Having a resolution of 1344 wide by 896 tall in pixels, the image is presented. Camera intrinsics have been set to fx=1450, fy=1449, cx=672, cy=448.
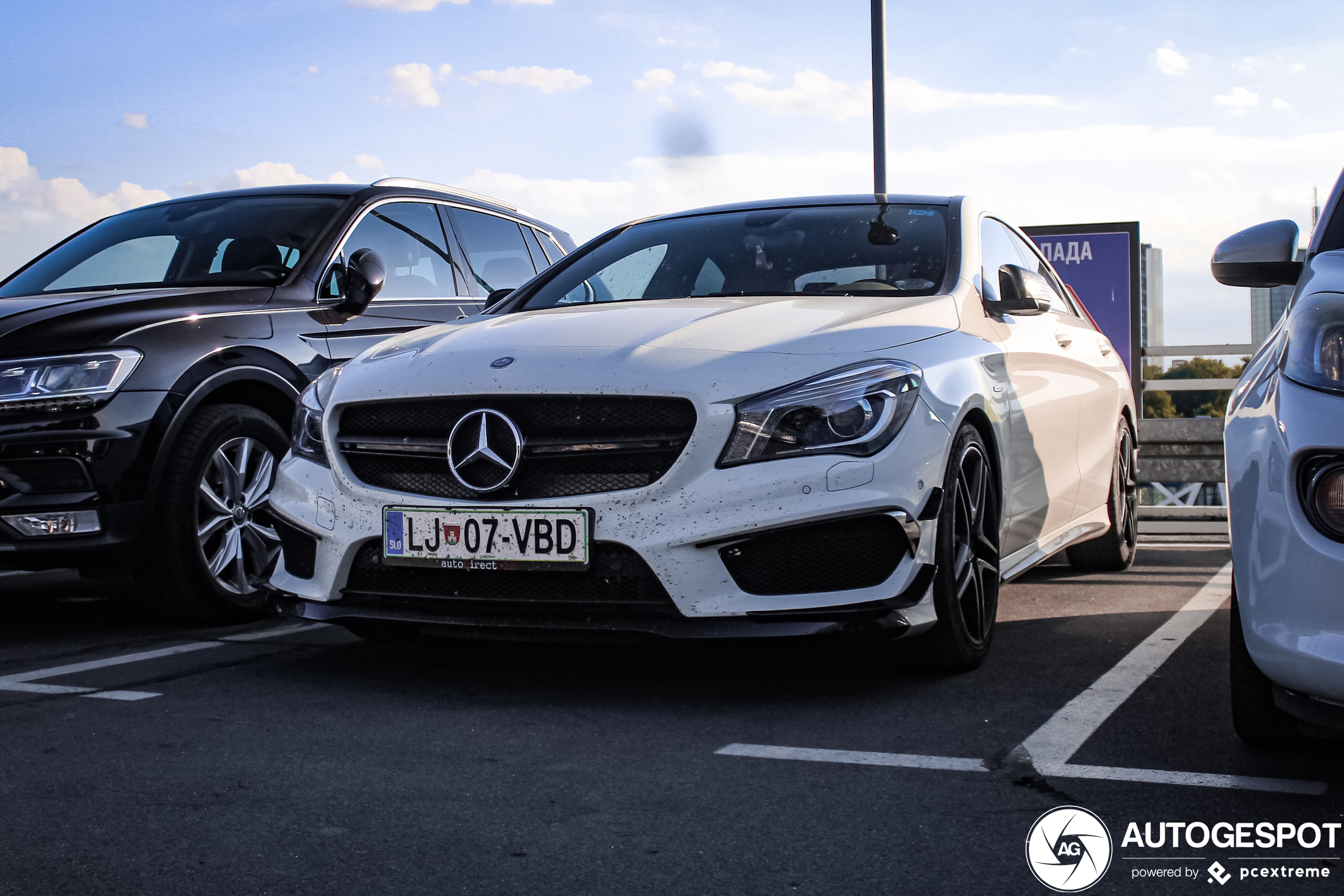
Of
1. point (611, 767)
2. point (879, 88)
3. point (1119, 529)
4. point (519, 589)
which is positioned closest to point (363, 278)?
point (519, 589)

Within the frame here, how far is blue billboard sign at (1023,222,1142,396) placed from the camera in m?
13.8

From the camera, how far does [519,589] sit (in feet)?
12.6

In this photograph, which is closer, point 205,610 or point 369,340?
point 205,610

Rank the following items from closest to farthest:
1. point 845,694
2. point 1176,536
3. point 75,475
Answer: point 845,694 → point 75,475 → point 1176,536

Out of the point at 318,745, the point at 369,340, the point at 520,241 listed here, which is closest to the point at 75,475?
the point at 369,340

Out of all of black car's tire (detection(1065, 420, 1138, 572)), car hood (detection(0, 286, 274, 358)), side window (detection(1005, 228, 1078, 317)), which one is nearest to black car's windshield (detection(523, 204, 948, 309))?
side window (detection(1005, 228, 1078, 317))

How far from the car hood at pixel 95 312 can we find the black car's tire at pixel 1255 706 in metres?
3.74

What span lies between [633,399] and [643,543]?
0.39 m

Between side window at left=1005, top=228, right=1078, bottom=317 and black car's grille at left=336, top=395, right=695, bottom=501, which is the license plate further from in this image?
side window at left=1005, top=228, right=1078, bottom=317

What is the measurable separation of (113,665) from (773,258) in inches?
101

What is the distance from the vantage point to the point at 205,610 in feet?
17.4

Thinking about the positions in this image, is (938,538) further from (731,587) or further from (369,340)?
(369,340)

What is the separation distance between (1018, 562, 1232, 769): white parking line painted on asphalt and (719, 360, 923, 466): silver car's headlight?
A: 0.83 metres

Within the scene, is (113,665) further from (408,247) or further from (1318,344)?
(1318,344)
